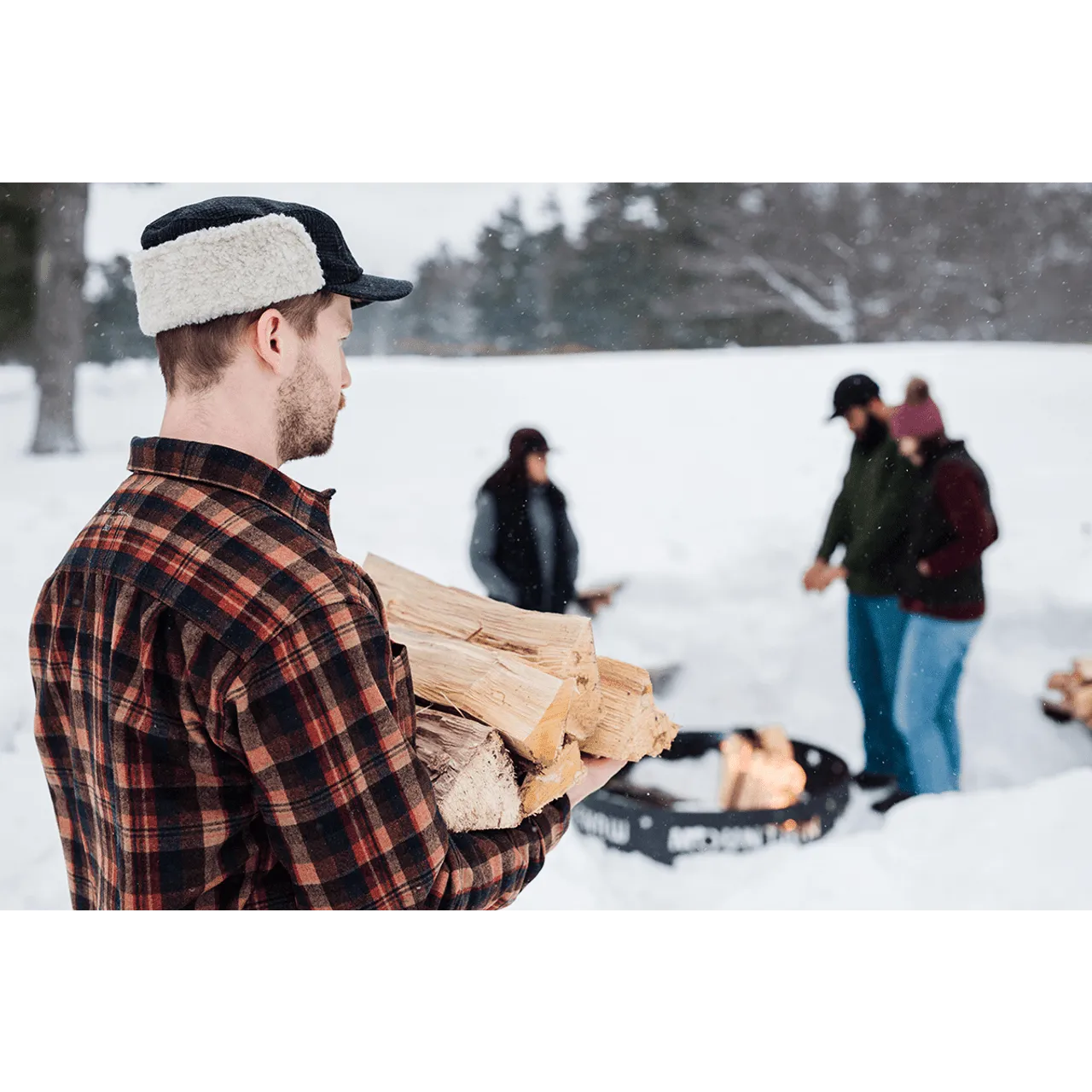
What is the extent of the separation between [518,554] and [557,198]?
1.01 metres

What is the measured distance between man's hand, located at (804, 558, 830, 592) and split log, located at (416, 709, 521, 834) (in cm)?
233

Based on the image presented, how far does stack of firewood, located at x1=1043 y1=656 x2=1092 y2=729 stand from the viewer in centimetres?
379

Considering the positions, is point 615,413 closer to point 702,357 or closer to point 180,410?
point 702,357

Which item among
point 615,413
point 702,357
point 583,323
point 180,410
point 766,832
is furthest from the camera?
point 615,413

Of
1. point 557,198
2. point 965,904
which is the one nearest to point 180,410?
point 557,198

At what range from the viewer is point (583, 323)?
308cm

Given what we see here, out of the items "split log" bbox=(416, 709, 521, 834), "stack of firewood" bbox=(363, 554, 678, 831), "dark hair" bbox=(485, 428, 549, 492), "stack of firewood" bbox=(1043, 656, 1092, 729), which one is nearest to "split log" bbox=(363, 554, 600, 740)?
"stack of firewood" bbox=(363, 554, 678, 831)

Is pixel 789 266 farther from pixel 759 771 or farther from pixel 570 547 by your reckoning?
pixel 759 771

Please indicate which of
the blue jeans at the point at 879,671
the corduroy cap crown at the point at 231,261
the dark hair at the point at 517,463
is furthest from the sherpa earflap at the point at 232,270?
the blue jeans at the point at 879,671

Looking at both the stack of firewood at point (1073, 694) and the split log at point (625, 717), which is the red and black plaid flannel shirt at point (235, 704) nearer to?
the split log at point (625, 717)

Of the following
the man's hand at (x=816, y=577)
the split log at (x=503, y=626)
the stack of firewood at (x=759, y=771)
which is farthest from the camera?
the man's hand at (x=816, y=577)

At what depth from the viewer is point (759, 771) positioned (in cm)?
364

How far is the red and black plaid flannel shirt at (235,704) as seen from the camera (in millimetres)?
1077

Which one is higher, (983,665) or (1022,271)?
(1022,271)
